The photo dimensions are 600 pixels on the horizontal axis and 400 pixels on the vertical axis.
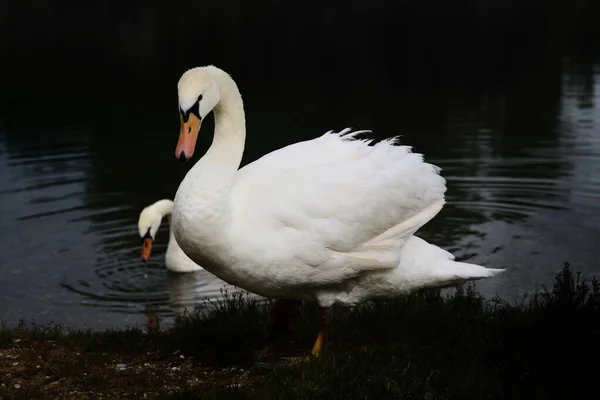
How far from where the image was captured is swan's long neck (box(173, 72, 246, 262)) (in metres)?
6.38

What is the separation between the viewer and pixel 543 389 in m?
6.13

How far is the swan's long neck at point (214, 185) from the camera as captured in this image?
638 cm

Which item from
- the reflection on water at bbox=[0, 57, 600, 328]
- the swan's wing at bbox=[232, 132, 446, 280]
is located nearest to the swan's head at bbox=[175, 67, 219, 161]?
the swan's wing at bbox=[232, 132, 446, 280]

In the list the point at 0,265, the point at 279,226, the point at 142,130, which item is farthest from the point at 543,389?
the point at 142,130

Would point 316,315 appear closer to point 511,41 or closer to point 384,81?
point 384,81

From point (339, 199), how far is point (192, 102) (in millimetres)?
1266

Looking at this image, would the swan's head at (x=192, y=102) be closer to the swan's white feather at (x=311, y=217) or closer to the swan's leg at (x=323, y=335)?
the swan's white feather at (x=311, y=217)

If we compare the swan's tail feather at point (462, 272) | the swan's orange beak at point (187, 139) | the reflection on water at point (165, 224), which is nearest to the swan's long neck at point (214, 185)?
the swan's orange beak at point (187, 139)

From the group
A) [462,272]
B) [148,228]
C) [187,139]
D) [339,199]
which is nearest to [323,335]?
[339,199]

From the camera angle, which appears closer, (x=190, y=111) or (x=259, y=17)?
(x=190, y=111)

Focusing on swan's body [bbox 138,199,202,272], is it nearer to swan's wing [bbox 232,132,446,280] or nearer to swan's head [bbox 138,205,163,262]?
swan's head [bbox 138,205,163,262]

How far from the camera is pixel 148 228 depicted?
579 inches

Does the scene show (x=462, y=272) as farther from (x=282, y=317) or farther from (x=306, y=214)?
(x=282, y=317)

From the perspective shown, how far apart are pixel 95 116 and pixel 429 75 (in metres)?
13.9
